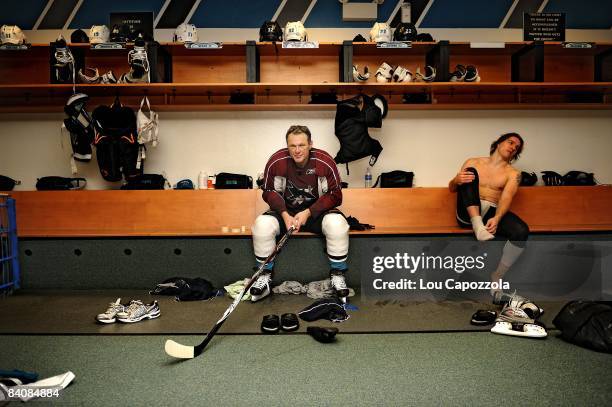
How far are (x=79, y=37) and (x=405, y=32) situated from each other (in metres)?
3.01

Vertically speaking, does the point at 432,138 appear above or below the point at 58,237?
above

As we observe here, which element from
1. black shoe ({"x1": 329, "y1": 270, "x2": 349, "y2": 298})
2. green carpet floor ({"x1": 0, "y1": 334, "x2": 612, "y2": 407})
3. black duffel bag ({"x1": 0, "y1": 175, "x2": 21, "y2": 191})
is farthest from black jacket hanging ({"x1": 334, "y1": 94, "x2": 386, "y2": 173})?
black duffel bag ({"x1": 0, "y1": 175, "x2": 21, "y2": 191})

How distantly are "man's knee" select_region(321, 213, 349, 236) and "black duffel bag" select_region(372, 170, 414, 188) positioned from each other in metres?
1.02

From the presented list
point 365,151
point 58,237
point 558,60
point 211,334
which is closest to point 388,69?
point 365,151

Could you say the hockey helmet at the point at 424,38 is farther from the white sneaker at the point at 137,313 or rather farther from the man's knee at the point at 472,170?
the white sneaker at the point at 137,313

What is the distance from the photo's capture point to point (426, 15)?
4.02 meters

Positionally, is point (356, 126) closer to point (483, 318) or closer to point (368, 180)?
point (368, 180)

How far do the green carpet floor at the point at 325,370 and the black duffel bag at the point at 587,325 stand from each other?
A: 46mm

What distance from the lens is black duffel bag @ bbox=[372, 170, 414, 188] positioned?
150 inches

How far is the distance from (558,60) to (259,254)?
3641mm

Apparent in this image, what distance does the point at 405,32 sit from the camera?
3648mm

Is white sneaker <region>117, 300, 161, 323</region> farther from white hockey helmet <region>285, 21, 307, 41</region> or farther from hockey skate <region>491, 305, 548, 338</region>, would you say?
white hockey helmet <region>285, 21, 307, 41</region>

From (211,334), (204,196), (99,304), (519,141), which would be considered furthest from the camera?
(204,196)

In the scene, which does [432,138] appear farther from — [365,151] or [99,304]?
[99,304]
